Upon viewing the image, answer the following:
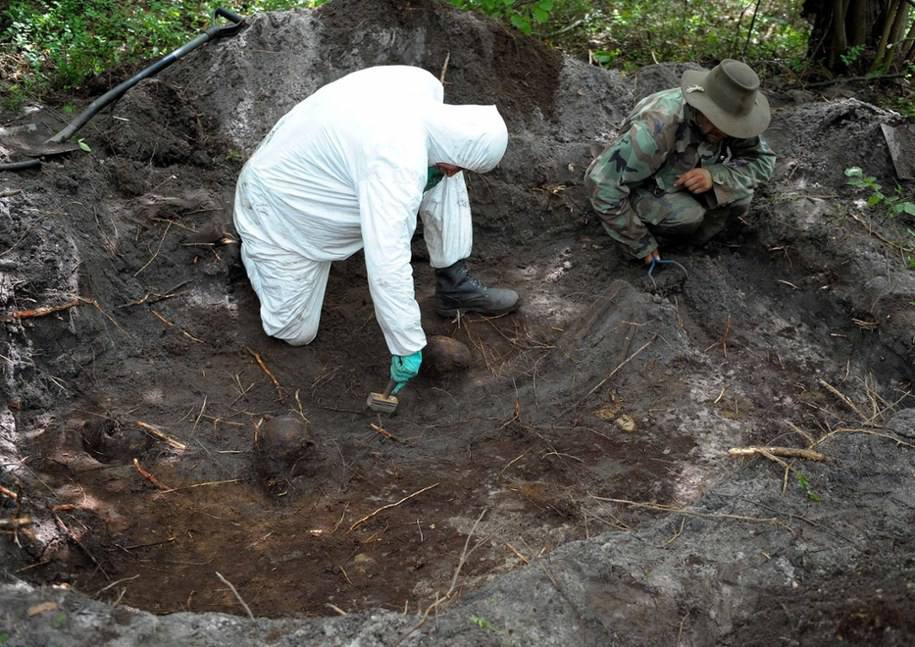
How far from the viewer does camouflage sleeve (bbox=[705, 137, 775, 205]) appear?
459cm

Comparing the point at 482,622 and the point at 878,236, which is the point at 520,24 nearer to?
the point at 878,236

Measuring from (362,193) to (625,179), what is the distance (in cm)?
172

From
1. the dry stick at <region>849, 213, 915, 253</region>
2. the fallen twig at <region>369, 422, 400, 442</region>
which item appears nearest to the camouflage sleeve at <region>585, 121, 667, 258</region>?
the dry stick at <region>849, 213, 915, 253</region>

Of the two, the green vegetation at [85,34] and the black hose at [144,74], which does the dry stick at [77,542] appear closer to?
the black hose at [144,74]

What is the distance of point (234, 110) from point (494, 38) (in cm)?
177

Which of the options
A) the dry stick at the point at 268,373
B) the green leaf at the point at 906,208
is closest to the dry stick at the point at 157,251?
the dry stick at the point at 268,373

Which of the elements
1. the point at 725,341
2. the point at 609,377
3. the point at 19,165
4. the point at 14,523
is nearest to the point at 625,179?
the point at 725,341

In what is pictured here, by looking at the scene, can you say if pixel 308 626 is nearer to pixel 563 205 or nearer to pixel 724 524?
pixel 724 524

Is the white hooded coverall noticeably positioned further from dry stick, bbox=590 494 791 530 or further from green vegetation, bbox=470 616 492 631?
green vegetation, bbox=470 616 492 631

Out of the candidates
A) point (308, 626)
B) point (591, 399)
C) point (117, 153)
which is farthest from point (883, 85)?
point (308, 626)

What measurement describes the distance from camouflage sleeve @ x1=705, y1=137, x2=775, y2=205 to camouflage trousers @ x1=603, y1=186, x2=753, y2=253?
62mm

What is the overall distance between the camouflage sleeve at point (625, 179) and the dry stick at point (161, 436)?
99.2 inches

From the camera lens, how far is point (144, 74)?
5258 mm

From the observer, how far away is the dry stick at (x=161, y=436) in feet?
12.3
